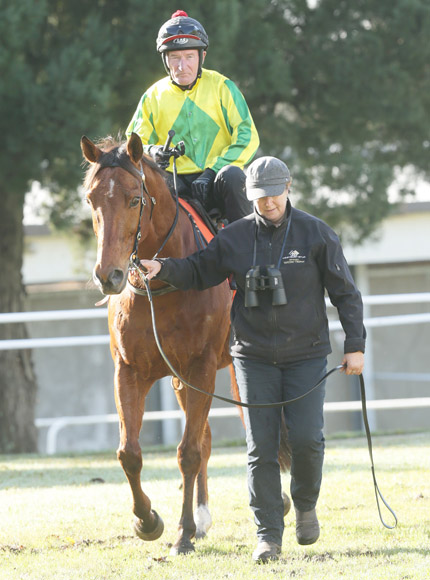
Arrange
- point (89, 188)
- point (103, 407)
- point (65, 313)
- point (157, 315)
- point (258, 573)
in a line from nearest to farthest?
point (258, 573) → point (89, 188) → point (157, 315) → point (65, 313) → point (103, 407)

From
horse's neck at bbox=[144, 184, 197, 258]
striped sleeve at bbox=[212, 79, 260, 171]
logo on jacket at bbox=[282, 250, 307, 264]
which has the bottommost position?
logo on jacket at bbox=[282, 250, 307, 264]

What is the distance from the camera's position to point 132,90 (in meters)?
10.2

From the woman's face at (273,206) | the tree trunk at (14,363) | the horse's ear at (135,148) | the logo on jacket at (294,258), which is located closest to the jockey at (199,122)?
the horse's ear at (135,148)

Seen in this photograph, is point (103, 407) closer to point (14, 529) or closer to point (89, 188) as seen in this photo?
point (14, 529)

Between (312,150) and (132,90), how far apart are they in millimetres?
2702

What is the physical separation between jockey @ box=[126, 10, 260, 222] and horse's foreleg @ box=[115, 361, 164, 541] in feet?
4.28

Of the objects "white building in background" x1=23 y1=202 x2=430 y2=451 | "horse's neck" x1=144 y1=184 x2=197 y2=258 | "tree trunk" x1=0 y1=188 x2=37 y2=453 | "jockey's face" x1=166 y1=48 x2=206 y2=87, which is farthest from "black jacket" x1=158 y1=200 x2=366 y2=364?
"white building in background" x1=23 y1=202 x2=430 y2=451

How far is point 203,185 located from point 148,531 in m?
2.04

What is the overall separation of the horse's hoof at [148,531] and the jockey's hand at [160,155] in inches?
76.6

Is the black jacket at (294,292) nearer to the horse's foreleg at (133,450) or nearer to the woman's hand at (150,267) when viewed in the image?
the woman's hand at (150,267)

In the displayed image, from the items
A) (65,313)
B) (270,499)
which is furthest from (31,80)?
(270,499)

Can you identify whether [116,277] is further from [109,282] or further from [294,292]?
[294,292]

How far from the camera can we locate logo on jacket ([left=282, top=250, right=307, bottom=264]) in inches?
176

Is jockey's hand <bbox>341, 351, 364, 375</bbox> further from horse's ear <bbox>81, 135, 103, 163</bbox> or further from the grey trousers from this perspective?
horse's ear <bbox>81, 135, 103, 163</bbox>
